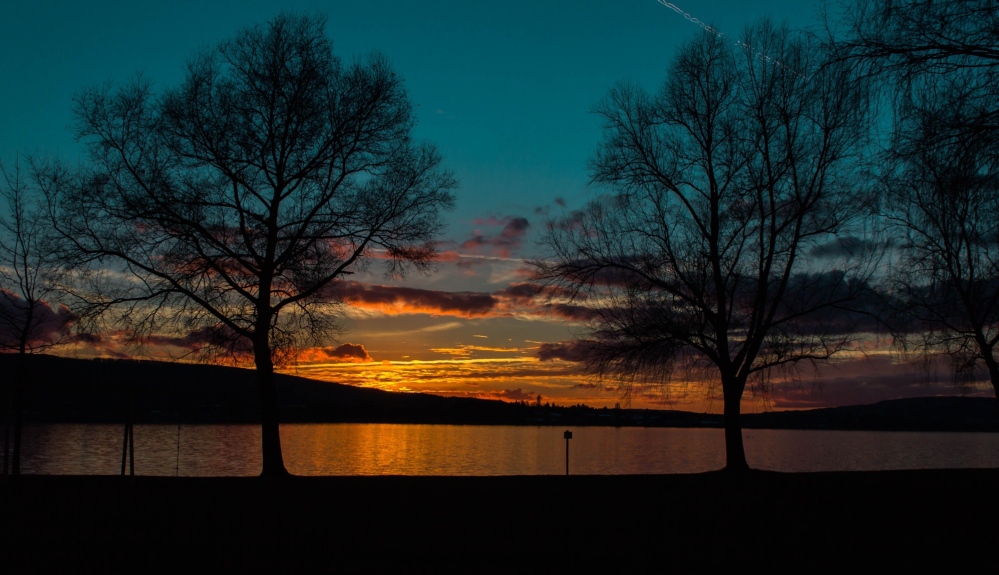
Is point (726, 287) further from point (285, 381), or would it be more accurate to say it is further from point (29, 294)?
point (285, 381)

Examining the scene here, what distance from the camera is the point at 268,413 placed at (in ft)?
68.3

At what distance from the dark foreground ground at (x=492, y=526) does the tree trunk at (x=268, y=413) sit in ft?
3.66

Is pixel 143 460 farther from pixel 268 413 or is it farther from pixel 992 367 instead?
pixel 992 367

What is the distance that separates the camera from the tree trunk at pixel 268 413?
2053 cm

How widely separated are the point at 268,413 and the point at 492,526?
405 inches

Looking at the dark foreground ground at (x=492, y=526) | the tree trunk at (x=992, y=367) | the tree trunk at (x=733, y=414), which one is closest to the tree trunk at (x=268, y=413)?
the dark foreground ground at (x=492, y=526)

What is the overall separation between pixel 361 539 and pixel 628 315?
14.0m

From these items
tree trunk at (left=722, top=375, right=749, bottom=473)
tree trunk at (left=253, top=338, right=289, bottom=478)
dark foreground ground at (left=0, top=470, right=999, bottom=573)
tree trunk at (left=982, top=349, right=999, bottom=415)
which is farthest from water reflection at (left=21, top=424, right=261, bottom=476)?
tree trunk at (left=982, top=349, right=999, bottom=415)

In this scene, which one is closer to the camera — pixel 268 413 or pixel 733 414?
pixel 268 413

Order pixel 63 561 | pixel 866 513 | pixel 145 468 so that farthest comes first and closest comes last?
pixel 145 468 → pixel 866 513 → pixel 63 561

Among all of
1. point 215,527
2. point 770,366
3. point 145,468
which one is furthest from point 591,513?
point 145,468

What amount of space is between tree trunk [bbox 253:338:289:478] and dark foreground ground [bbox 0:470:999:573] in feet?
3.66

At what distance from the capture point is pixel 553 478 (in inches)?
849

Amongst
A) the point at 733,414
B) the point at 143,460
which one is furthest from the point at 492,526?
the point at 143,460
